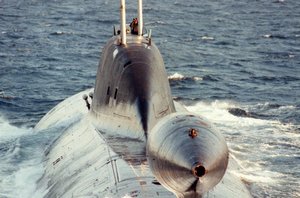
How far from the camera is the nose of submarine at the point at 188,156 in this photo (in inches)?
528

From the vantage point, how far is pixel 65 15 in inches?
3575

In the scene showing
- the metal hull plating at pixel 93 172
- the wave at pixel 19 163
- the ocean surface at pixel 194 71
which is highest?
the metal hull plating at pixel 93 172

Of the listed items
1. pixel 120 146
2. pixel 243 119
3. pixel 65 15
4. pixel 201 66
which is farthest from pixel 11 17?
pixel 120 146

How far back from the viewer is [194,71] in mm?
54781

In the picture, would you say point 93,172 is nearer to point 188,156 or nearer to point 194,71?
point 188,156

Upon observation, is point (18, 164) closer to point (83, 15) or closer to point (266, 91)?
point (266, 91)

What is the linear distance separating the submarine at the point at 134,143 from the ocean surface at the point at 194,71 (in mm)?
2126

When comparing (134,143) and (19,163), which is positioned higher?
(134,143)

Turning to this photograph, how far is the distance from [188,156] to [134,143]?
997cm

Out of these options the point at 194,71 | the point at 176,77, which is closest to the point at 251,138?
the point at 176,77

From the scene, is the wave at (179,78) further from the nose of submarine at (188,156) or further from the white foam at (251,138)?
the nose of submarine at (188,156)

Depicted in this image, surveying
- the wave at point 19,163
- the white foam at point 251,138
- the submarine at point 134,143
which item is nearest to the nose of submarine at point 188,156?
the submarine at point 134,143

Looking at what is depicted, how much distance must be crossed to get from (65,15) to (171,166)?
79.0m

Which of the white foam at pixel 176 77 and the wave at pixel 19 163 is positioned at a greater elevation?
the wave at pixel 19 163
